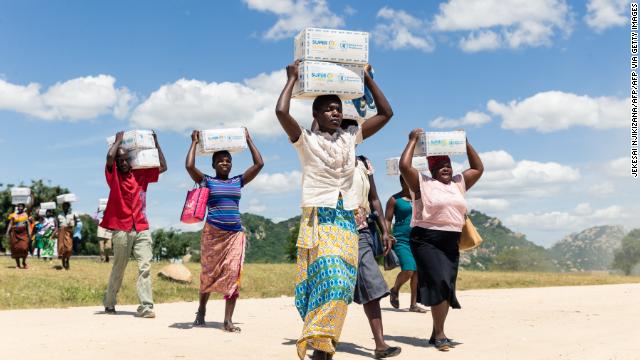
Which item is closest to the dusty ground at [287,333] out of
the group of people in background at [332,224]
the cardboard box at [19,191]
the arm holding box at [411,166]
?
the group of people in background at [332,224]

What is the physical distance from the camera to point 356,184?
22.3ft

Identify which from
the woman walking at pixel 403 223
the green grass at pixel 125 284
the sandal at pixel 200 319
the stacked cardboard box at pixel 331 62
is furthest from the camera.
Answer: the green grass at pixel 125 284

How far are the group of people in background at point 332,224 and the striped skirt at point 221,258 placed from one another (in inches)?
0.5

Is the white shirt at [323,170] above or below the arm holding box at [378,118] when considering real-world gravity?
below

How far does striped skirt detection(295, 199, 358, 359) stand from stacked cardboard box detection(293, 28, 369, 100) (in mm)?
879

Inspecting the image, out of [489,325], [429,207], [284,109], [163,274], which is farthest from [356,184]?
[163,274]

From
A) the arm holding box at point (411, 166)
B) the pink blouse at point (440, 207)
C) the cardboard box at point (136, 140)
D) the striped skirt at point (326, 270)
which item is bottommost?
the striped skirt at point (326, 270)

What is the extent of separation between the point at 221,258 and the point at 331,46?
3.85m

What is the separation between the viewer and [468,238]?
25.6ft

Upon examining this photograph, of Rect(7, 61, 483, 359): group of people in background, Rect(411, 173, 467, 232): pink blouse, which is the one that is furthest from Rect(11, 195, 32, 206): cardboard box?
Rect(411, 173, 467, 232): pink blouse

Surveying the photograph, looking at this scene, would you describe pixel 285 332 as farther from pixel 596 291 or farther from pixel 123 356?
pixel 596 291

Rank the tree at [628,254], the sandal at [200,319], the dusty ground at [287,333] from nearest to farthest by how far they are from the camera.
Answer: the dusty ground at [287,333], the sandal at [200,319], the tree at [628,254]

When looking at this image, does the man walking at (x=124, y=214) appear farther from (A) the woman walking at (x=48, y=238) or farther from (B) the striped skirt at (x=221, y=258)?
(A) the woman walking at (x=48, y=238)

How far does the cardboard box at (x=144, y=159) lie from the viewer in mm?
10258
